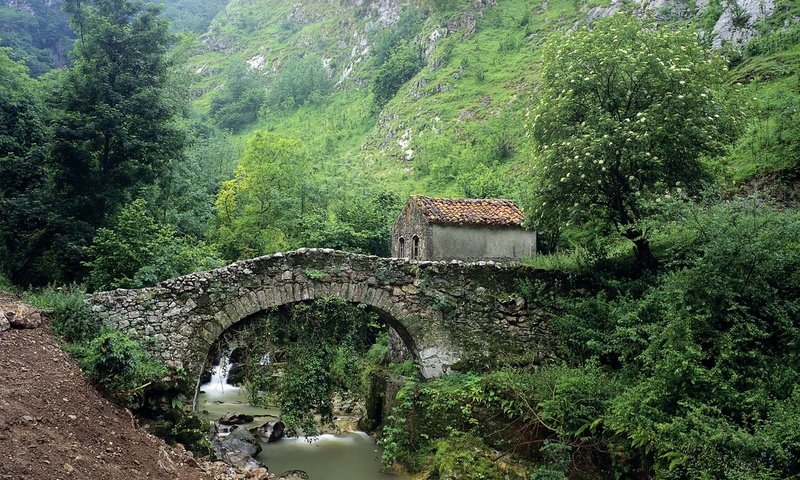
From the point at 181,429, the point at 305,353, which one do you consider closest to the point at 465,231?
the point at 305,353

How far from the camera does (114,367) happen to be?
9.77 meters

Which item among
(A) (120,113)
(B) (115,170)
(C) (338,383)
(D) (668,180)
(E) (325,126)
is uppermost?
(E) (325,126)

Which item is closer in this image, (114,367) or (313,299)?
(114,367)

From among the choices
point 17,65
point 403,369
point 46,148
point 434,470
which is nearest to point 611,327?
point 434,470

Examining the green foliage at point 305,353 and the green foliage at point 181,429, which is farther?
the green foliage at point 305,353

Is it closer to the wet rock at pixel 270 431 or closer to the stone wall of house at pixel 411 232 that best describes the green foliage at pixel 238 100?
the stone wall of house at pixel 411 232

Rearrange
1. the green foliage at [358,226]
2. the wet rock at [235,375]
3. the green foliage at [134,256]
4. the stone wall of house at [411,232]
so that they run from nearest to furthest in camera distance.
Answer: the green foliage at [134,256] < the stone wall of house at [411,232] < the wet rock at [235,375] < the green foliage at [358,226]

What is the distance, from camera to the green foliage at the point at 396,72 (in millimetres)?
48947

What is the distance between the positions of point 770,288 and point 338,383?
847 cm

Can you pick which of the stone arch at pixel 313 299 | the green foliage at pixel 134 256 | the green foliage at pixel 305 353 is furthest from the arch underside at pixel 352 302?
the green foliage at pixel 134 256

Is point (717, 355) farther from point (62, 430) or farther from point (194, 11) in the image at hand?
point (194, 11)

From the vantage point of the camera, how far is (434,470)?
1122 centimetres

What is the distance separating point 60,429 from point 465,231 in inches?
516

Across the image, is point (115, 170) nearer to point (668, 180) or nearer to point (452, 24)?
point (668, 180)
